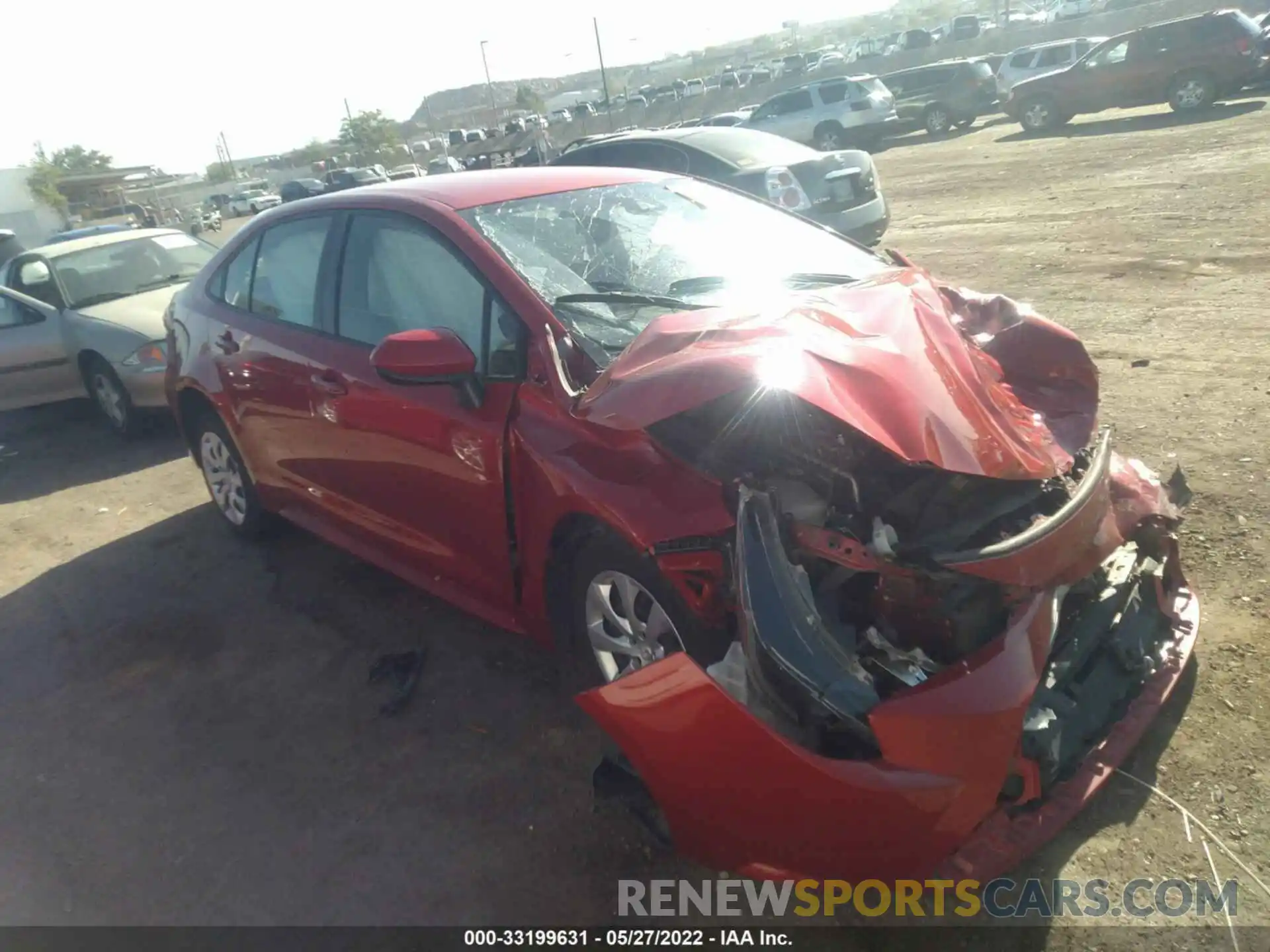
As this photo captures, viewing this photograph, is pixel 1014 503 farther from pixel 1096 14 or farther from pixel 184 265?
pixel 1096 14

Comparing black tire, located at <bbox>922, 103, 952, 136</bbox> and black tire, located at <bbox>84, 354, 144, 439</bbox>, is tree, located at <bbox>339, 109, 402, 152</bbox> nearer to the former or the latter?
black tire, located at <bbox>922, 103, 952, 136</bbox>

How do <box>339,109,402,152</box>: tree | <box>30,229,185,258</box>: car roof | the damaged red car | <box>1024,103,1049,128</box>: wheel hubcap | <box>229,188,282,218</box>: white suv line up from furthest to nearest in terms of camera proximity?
<box>339,109,402,152</box>: tree < <box>229,188,282,218</box>: white suv < <box>1024,103,1049,128</box>: wheel hubcap < <box>30,229,185,258</box>: car roof < the damaged red car

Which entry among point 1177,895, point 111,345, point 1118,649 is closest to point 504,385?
point 1118,649

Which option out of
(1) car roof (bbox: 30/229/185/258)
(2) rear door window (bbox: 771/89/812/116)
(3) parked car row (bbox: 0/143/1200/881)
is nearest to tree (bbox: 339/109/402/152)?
(2) rear door window (bbox: 771/89/812/116)

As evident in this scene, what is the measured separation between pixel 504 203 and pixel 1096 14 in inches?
2026

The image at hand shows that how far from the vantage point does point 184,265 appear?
8883 millimetres

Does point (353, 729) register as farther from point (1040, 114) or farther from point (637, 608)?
point (1040, 114)

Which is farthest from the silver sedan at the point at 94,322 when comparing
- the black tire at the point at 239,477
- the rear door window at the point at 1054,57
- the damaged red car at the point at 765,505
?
the rear door window at the point at 1054,57

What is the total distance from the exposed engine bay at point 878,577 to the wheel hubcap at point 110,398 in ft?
21.2

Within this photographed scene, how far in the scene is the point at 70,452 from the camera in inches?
312

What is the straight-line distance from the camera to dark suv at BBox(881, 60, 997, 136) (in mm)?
24312

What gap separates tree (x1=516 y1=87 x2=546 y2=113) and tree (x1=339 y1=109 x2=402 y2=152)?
33.2ft

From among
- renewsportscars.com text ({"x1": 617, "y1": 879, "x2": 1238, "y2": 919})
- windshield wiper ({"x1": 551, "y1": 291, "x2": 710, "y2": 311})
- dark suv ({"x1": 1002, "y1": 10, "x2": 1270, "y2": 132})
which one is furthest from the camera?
dark suv ({"x1": 1002, "y1": 10, "x2": 1270, "y2": 132})

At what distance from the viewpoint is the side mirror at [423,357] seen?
122 inches
